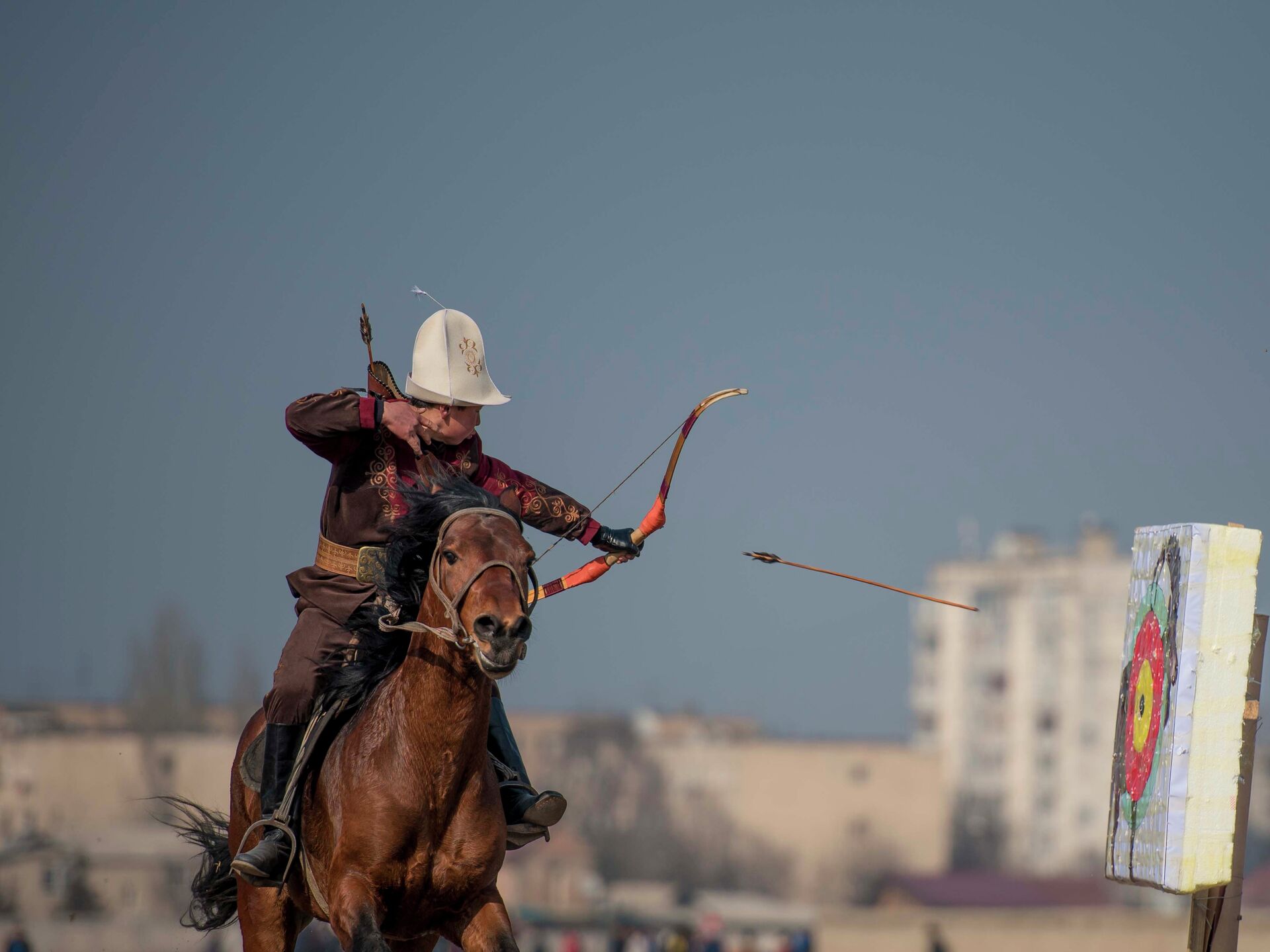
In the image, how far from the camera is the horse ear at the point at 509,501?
Result: 7.13m

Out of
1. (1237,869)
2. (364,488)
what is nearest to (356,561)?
(364,488)

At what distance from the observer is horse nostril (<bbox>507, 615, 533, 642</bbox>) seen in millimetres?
6285

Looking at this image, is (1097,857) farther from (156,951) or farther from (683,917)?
(156,951)

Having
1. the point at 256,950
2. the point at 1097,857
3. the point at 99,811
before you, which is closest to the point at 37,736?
the point at 99,811

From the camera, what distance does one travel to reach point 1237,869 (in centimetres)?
784

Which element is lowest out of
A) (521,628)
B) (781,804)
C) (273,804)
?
(781,804)

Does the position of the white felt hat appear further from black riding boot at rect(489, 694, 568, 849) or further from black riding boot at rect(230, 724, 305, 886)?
black riding boot at rect(230, 724, 305, 886)

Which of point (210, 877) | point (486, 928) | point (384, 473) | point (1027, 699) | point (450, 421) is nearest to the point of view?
point (486, 928)

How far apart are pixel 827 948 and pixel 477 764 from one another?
42349 millimetres

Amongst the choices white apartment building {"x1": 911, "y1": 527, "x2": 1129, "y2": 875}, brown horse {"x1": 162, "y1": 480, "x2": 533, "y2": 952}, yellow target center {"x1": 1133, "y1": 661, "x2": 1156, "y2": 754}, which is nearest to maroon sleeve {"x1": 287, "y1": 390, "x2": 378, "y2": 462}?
brown horse {"x1": 162, "y1": 480, "x2": 533, "y2": 952}

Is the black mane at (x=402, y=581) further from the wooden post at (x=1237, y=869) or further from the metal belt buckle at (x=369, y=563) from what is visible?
the wooden post at (x=1237, y=869)

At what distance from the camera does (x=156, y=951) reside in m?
31.6

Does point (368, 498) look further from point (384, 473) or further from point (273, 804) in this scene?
point (273, 804)

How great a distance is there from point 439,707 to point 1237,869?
3676mm
